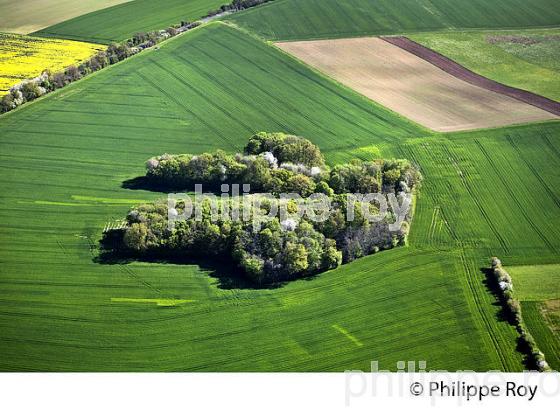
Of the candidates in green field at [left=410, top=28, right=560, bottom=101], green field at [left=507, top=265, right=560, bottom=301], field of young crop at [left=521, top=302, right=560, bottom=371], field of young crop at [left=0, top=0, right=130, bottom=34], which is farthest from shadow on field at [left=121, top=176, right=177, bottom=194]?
green field at [left=410, top=28, right=560, bottom=101]

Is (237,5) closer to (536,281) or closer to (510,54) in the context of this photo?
(510,54)

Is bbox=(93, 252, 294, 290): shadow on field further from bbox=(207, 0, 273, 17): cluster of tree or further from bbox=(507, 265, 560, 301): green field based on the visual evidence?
bbox=(207, 0, 273, 17): cluster of tree

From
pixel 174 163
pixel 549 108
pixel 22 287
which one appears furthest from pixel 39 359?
pixel 549 108

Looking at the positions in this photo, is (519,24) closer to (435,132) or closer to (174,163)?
(435,132)

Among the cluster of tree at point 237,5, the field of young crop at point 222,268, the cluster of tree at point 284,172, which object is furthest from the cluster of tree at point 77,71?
the cluster of tree at point 284,172

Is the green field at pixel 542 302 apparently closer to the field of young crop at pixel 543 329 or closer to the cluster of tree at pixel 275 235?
the field of young crop at pixel 543 329
